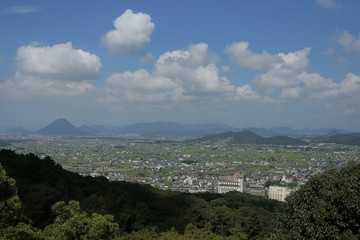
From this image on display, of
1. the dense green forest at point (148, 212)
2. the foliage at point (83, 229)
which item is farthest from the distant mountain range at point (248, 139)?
the foliage at point (83, 229)

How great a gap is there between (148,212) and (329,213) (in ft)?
55.9

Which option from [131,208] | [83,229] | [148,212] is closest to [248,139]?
[148,212]

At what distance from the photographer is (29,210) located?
1917cm

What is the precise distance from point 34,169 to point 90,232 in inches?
658

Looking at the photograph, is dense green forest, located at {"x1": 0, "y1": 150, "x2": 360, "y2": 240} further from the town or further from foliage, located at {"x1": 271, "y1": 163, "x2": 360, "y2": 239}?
the town

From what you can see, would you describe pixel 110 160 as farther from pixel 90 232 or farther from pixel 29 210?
pixel 90 232

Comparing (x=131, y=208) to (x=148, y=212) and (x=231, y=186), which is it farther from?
(x=231, y=186)

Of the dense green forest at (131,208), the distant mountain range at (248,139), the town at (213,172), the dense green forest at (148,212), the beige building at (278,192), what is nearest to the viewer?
the dense green forest at (148,212)

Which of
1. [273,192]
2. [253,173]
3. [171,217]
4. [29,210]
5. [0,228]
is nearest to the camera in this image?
[0,228]

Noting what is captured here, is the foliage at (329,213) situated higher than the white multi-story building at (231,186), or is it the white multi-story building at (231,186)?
the foliage at (329,213)

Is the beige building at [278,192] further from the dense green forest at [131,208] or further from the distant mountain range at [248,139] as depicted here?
the distant mountain range at [248,139]

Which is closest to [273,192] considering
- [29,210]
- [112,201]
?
[112,201]

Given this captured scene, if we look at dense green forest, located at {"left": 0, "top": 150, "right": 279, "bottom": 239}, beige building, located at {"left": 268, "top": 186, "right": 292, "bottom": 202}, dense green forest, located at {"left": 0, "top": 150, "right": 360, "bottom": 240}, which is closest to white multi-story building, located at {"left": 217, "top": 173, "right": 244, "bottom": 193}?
beige building, located at {"left": 268, "top": 186, "right": 292, "bottom": 202}

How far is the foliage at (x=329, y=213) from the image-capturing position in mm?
9273
